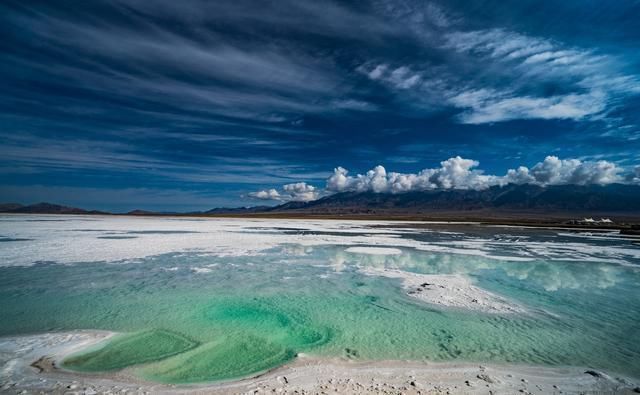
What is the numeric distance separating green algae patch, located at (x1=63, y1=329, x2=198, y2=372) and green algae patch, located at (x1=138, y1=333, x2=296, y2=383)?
1.01 feet

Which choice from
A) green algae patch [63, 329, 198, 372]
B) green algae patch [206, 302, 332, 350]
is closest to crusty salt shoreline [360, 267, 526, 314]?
green algae patch [206, 302, 332, 350]

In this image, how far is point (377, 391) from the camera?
14.8 feet

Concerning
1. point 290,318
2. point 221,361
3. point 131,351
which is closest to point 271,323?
point 290,318

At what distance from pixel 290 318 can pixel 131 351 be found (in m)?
3.21

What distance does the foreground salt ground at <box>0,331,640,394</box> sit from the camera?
177 inches

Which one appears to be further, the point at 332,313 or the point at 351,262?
the point at 351,262

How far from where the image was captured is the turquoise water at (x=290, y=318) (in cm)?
569

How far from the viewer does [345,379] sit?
484 cm

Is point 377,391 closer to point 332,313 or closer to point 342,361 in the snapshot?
point 342,361

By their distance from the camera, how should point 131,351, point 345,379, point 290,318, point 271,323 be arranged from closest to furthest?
1. point 345,379
2. point 131,351
3. point 271,323
4. point 290,318

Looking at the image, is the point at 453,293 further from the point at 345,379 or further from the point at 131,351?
the point at 131,351

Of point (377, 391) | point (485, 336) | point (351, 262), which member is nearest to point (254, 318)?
point (377, 391)

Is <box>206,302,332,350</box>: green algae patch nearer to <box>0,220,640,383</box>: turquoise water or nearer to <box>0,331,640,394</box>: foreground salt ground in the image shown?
<box>0,220,640,383</box>: turquoise water

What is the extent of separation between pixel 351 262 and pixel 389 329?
812 centimetres
